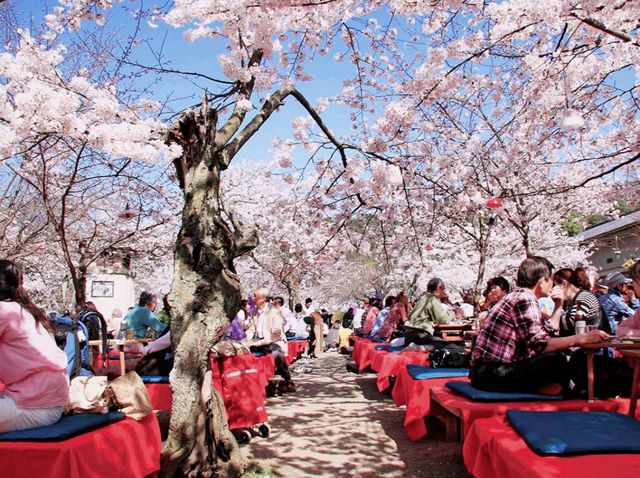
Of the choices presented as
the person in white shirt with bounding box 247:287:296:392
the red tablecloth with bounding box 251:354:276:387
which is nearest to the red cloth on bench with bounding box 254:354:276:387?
the red tablecloth with bounding box 251:354:276:387

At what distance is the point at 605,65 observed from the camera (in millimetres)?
6832

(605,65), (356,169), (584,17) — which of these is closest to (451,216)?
(356,169)

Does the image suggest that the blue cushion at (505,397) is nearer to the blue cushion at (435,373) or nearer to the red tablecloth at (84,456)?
the blue cushion at (435,373)

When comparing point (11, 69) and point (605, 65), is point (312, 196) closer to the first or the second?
point (605, 65)

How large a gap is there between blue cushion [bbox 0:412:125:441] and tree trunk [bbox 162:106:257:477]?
72 centimetres

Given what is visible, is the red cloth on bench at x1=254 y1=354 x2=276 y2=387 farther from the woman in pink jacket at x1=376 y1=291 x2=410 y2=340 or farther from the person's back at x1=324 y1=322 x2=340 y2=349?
the person's back at x1=324 y1=322 x2=340 y2=349

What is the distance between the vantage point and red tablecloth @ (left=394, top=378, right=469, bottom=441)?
17.5 ft

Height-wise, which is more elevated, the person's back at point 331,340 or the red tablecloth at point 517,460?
the red tablecloth at point 517,460

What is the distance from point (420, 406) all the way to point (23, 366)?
3584 mm

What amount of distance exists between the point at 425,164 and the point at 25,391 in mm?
7233

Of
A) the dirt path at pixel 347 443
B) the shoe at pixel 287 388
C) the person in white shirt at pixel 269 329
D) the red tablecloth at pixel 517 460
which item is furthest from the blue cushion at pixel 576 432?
the shoe at pixel 287 388

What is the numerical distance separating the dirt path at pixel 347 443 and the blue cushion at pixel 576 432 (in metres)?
1.31

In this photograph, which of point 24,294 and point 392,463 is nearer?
point 24,294

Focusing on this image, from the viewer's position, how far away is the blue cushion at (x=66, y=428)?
9.99 ft
